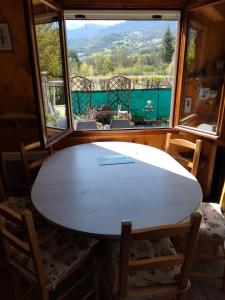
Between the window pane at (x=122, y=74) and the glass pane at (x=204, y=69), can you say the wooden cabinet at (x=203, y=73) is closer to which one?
the glass pane at (x=204, y=69)

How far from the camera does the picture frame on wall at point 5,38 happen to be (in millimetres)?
2000

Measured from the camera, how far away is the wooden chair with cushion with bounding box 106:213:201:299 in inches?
35.3

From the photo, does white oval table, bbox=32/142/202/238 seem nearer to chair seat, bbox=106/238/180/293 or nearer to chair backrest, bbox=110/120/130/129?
chair seat, bbox=106/238/180/293

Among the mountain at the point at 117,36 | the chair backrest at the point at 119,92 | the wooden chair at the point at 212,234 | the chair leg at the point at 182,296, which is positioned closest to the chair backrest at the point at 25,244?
the chair leg at the point at 182,296

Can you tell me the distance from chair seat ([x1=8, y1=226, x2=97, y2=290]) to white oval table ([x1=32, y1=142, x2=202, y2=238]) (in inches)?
9.6

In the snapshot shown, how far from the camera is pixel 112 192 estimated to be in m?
1.35

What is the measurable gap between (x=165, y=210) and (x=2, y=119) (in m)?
1.79

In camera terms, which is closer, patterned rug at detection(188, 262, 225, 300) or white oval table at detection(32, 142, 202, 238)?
white oval table at detection(32, 142, 202, 238)

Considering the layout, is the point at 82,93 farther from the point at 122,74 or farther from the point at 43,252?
the point at 43,252

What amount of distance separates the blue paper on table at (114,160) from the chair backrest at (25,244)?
30.8 inches

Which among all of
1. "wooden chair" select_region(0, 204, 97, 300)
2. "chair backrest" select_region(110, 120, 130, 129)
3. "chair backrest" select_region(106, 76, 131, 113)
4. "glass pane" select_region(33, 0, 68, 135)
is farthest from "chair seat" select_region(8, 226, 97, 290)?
"chair backrest" select_region(106, 76, 131, 113)

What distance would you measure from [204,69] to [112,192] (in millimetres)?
1695

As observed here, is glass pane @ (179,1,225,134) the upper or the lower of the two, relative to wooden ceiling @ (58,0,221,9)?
lower

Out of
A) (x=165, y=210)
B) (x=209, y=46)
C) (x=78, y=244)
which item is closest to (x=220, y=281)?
(x=165, y=210)
